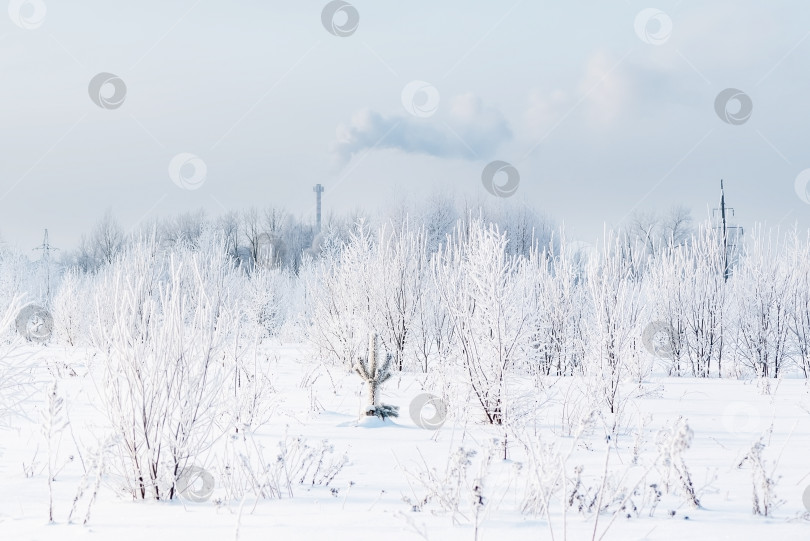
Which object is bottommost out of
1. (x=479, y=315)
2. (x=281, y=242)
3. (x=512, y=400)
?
(x=512, y=400)

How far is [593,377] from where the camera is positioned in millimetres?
7969

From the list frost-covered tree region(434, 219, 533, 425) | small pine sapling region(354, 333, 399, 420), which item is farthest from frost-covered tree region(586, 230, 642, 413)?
small pine sapling region(354, 333, 399, 420)

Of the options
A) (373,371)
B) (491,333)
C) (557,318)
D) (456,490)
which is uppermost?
(557,318)

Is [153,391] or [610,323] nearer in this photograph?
[153,391]

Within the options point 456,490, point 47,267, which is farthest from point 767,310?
point 47,267

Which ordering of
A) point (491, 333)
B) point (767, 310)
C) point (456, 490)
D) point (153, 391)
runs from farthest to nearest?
1. point (767, 310)
2. point (491, 333)
3. point (153, 391)
4. point (456, 490)

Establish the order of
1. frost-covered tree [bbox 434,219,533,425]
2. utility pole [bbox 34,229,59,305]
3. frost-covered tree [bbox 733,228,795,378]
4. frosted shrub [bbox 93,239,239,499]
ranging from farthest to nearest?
utility pole [bbox 34,229,59,305], frost-covered tree [bbox 733,228,795,378], frost-covered tree [bbox 434,219,533,425], frosted shrub [bbox 93,239,239,499]

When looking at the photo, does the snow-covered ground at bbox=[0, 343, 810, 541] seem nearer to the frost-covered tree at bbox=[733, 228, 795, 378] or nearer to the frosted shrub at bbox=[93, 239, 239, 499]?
the frosted shrub at bbox=[93, 239, 239, 499]

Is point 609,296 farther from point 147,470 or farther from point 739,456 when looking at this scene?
point 147,470

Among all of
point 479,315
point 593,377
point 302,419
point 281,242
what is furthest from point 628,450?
point 281,242

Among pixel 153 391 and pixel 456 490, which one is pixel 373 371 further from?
pixel 456 490

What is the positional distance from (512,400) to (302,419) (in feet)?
8.69

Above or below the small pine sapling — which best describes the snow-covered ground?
below

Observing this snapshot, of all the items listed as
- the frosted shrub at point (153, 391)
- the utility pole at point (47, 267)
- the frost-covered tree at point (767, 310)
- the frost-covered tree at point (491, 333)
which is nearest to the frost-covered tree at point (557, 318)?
the frost-covered tree at point (767, 310)
